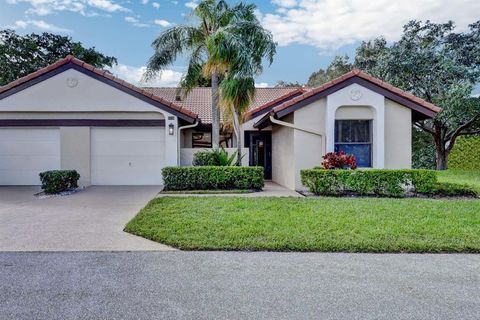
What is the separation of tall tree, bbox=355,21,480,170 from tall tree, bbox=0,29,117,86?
2196 centimetres

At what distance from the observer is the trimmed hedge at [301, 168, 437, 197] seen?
34.0ft

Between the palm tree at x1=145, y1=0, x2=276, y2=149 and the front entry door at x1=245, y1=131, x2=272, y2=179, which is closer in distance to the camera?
the palm tree at x1=145, y1=0, x2=276, y2=149

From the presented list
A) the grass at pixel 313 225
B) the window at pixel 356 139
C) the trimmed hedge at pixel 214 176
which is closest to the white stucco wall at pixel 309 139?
the window at pixel 356 139

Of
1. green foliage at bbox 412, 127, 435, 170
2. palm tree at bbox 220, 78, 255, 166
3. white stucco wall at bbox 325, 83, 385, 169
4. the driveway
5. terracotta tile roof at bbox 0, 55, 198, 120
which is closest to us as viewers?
the driveway

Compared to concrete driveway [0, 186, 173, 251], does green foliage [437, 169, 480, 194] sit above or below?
above

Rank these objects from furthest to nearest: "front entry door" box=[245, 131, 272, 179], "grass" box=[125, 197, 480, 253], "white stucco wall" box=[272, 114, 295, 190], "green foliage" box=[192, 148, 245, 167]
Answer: "front entry door" box=[245, 131, 272, 179] → "green foliage" box=[192, 148, 245, 167] → "white stucco wall" box=[272, 114, 295, 190] → "grass" box=[125, 197, 480, 253]

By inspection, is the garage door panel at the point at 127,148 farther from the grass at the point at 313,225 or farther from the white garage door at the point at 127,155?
the grass at the point at 313,225

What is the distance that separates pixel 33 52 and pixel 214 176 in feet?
69.5

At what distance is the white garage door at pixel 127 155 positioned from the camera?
13.5 m

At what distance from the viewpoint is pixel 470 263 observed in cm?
471

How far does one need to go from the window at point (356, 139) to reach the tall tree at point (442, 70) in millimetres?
9429

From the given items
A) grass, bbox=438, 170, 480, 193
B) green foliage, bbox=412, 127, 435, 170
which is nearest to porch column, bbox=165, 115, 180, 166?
grass, bbox=438, 170, 480, 193

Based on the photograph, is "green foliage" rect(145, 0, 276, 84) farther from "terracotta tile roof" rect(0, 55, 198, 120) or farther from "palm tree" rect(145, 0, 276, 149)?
"terracotta tile roof" rect(0, 55, 198, 120)

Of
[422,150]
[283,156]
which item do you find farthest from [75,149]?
[422,150]
